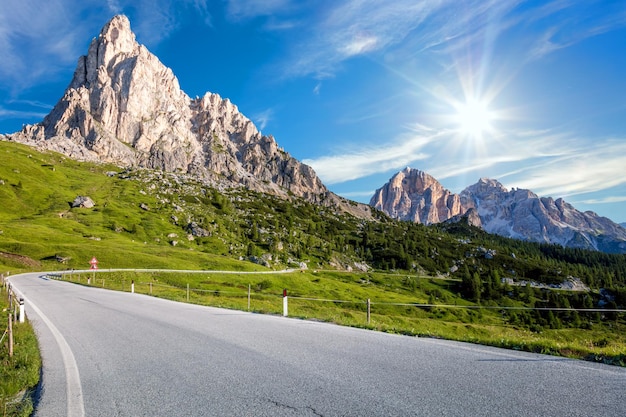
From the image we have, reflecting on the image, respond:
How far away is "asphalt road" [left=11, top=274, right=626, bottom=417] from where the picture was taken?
643 cm

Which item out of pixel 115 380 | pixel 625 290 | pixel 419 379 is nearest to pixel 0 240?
pixel 115 380

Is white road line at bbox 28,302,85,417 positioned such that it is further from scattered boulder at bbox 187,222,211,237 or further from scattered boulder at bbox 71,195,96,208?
scattered boulder at bbox 71,195,96,208

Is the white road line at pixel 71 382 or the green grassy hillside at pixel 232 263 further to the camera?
the green grassy hillside at pixel 232 263

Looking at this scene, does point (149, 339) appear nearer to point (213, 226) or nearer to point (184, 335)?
point (184, 335)

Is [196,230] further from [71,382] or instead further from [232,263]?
[71,382]

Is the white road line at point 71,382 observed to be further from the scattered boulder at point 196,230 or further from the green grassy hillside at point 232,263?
the scattered boulder at point 196,230

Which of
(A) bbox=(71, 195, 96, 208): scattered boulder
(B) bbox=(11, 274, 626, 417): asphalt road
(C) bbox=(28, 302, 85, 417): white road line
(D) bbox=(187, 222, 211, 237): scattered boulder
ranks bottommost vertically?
(C) bbox=(28, 302, 85, 417): white road line

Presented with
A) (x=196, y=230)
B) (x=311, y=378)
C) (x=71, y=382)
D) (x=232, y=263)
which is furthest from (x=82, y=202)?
(x=311, y=378)

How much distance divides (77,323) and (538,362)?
810 inches

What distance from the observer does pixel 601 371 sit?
8.43 metres

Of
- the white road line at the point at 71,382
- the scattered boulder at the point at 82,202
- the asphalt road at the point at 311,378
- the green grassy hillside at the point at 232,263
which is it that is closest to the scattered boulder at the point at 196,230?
the green grassy hillside at the point at 232,263

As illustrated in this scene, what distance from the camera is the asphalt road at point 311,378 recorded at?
6.43 meters

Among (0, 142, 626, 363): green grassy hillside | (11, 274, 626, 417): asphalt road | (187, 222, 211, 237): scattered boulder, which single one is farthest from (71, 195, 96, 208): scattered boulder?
(11, 274, 626, 417): asphalt road

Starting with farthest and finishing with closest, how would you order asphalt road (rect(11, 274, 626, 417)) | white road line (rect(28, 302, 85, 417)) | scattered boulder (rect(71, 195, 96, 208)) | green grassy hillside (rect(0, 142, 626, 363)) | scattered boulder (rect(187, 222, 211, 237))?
scattered boulder (rect(187, 222, 211, 237)) < scattered boulder (rect(71, 195, 96, 208)) < green grassy hillside (rect(0, 142, 626, 363)) < white road line (rect(28, 302, 85, 417)) < asphalt road (rect(11, 274, 626, 417))
